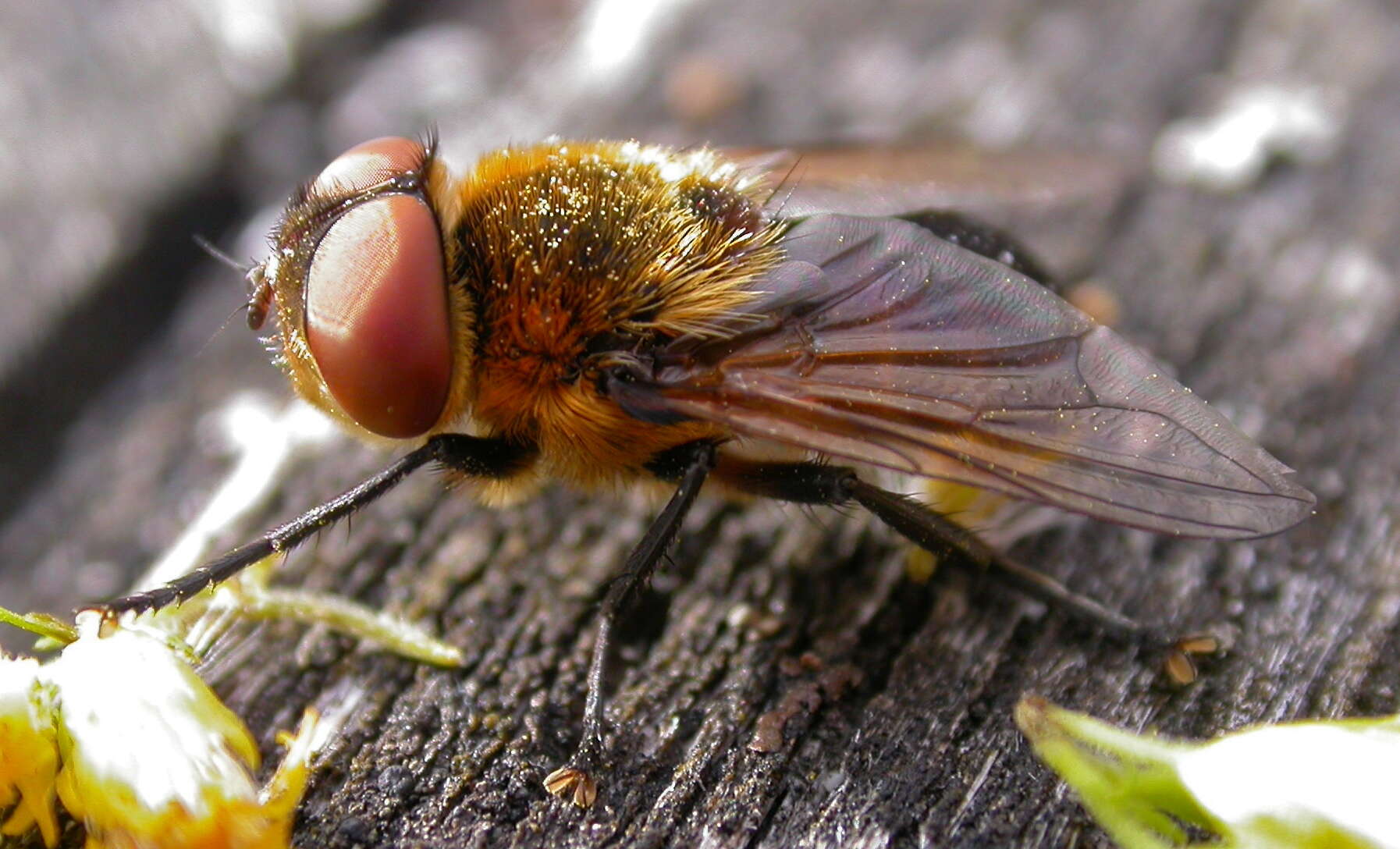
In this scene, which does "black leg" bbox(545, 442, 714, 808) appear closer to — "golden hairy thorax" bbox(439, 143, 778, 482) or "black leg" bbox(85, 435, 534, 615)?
"golden hairy thorax" bbox(439, 143, 778, 482)

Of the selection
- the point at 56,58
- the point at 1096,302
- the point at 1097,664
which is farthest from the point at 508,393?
the point at 56,58

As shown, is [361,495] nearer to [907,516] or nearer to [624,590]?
[624,590]

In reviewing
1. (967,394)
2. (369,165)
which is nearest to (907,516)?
(967,394)

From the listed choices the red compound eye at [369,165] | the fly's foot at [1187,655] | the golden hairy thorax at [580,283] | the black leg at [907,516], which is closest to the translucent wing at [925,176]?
the golden hairy thorax at [580,283]

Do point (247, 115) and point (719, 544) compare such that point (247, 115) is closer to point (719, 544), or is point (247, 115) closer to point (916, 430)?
point (719, 544)

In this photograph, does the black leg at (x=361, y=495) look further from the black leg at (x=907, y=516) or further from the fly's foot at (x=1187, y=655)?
the fly's foot at (x=1187, y=655)

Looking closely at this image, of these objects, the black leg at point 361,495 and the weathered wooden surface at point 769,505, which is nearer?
the weathered wooden surface at point 769,505

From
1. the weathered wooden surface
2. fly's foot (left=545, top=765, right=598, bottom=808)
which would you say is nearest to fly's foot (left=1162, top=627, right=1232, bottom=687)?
the weathered wooden surface
